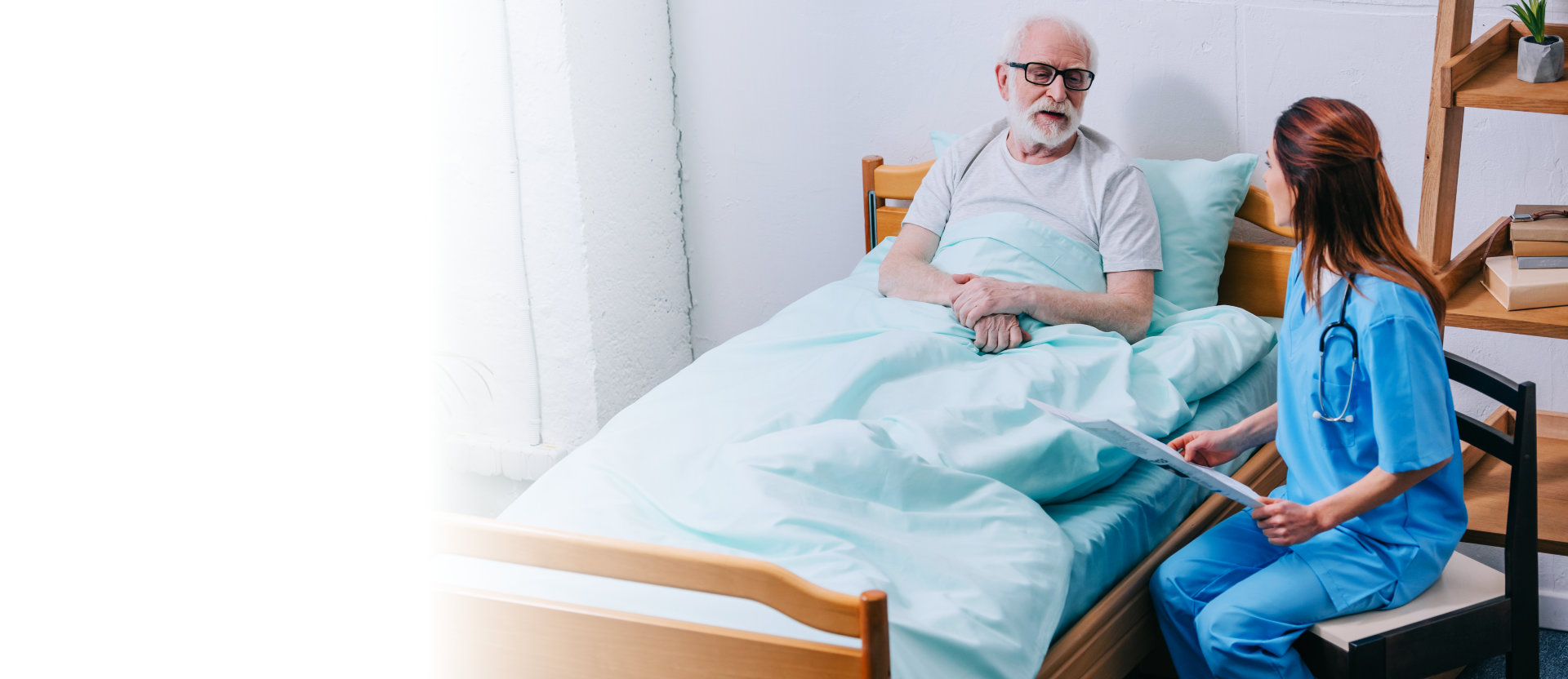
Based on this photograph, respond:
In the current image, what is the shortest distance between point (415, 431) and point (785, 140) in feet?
3.73

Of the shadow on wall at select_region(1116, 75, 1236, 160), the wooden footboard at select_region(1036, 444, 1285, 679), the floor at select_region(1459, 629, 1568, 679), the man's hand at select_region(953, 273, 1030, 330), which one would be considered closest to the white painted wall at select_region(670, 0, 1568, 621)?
the shadow on wall at select_region(1116, 75, 1236, 160)

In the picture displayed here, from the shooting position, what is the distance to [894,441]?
1561 millimetres

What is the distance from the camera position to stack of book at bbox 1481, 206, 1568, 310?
1.66m

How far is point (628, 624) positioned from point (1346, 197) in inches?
39.4

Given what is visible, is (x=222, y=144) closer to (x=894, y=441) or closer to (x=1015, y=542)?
(x=894, y=441)

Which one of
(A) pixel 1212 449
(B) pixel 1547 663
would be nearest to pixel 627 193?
(A) pixel 1212 449

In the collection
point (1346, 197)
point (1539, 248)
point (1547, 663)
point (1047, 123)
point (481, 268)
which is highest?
point (1047, 123)

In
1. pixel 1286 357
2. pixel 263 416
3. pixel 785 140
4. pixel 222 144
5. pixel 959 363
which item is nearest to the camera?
pixel 1286 357

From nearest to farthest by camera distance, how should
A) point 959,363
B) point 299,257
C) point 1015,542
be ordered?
1. point 1015,542
2. point 959,363
3. point 299,257

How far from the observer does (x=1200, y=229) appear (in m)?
2.20

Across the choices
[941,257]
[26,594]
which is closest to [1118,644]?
[941,257]

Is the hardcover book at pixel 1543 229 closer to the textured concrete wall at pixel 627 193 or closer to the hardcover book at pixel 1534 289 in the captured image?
the hardcover book at pixel 1534 289

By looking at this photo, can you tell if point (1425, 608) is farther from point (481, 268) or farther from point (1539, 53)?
point (481, 268)

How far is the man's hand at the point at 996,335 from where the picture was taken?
77.8 inches
